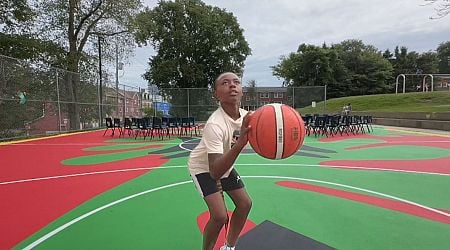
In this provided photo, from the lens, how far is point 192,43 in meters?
44.7

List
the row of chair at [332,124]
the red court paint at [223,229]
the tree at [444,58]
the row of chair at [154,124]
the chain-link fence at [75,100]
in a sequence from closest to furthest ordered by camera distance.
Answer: the red court paint at [223,229], the chain-link fence at [75,100], the row of chair at [154,124], the row of chair at [332,124], the tree at [444,58]

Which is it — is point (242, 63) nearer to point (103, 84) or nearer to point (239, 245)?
point (103, 84)

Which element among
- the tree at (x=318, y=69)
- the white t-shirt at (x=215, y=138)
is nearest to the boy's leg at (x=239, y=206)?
the white t-shirt at (x=215, y=138)

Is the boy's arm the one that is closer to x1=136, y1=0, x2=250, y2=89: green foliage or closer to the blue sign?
the blue sign

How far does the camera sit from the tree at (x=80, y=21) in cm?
2152

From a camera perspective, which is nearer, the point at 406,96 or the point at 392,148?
the point at 392,148

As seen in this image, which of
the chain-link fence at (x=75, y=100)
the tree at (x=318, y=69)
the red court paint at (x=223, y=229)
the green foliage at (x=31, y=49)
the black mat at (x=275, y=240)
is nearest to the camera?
the black mat at (x=275, y=240)

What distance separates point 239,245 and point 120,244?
1253 mm

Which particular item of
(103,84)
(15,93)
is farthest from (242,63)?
(15,93)

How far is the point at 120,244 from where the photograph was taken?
3.42 meters

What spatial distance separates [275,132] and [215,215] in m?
0.82

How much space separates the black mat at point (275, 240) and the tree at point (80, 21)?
60.2 feet

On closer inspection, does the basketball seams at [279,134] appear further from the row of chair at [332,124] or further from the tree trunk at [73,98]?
the tree trunk at [73,98]

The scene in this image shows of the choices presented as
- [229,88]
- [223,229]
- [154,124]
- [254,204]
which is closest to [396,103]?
[154,124]
